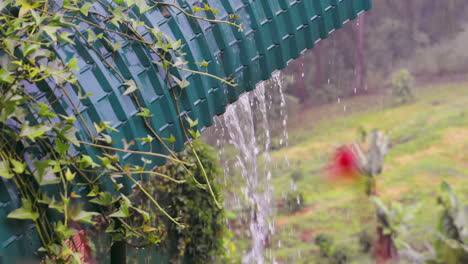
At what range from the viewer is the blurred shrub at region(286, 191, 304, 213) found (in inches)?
289

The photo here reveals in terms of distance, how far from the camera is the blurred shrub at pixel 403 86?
349 inches

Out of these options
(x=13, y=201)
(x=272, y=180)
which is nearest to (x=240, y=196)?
(x=272, y=180)

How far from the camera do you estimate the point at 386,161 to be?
7.89 metres

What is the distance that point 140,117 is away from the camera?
128 centimetres

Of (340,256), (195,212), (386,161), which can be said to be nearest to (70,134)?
(195,212)

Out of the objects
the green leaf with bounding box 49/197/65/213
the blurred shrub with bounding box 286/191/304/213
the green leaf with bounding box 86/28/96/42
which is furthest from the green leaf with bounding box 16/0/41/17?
the blurred shrub with bounding box 286/191/304/213

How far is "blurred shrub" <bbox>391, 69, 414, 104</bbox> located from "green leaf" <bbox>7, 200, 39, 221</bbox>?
8.21m

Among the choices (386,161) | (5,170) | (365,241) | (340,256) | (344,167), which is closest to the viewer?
(5,170)

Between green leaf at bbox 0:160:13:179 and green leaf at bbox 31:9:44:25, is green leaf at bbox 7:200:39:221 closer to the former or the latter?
green leaf at bbox 0:160:13:179

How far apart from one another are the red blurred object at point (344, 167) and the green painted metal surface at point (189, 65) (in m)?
5.71

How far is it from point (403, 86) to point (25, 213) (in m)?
8.28

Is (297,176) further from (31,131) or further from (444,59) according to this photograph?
(31,131)

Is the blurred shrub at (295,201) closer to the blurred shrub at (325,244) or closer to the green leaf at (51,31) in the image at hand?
the blurred shrub at (325,244)

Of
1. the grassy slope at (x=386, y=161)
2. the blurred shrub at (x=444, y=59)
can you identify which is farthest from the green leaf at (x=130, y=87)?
the blurred shrub at (x=444, y=59)
